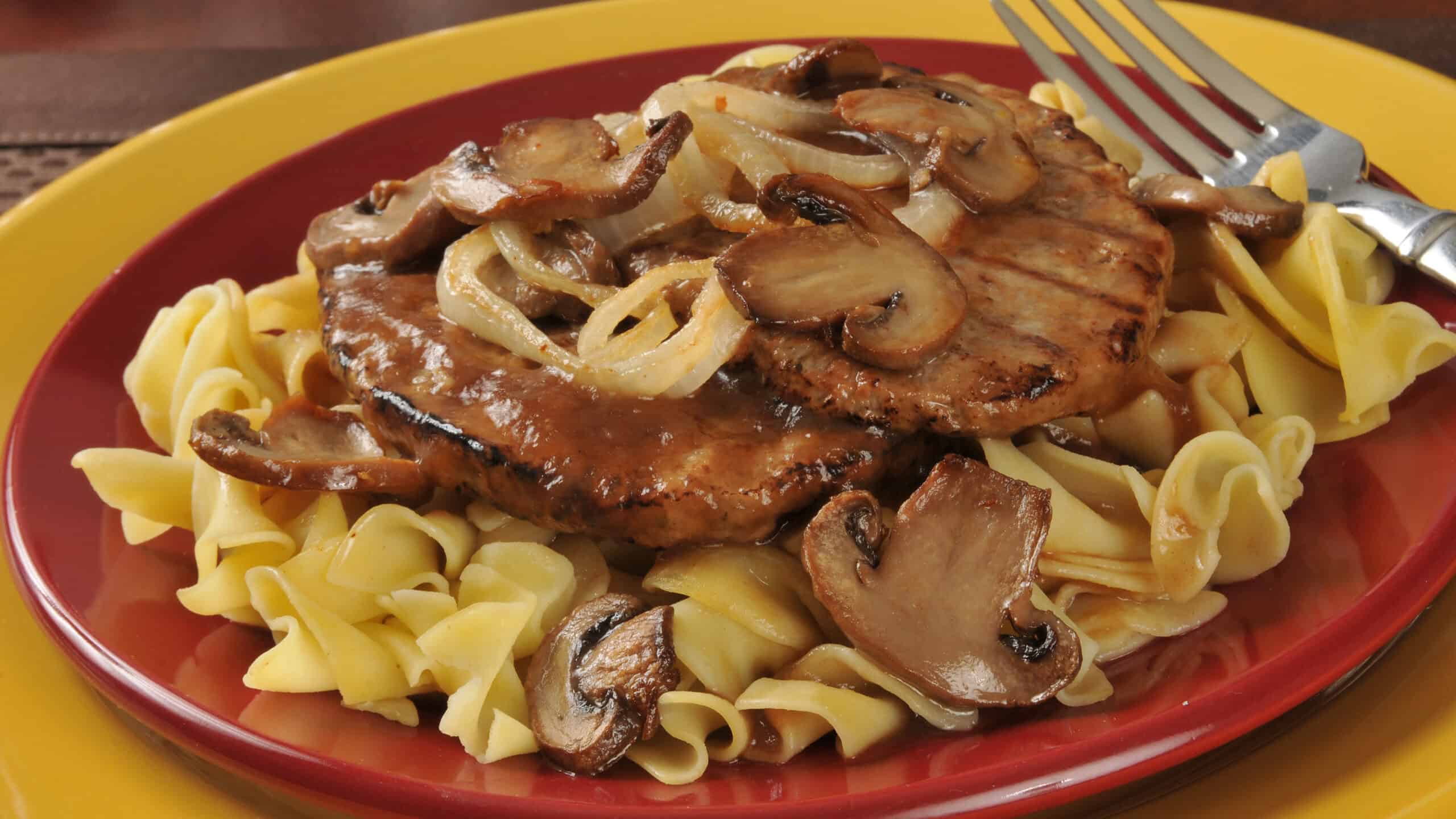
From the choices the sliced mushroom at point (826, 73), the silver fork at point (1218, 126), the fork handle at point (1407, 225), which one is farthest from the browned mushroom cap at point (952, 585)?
the silver fork at point (1218, 126)

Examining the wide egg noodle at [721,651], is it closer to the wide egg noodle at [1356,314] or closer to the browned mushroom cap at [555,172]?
the browned mushroom cap at [555,172]

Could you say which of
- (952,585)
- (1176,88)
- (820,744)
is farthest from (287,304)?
(1176,88)

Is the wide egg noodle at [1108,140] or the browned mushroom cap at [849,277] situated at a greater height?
the browned mushroom cap at [849,277]

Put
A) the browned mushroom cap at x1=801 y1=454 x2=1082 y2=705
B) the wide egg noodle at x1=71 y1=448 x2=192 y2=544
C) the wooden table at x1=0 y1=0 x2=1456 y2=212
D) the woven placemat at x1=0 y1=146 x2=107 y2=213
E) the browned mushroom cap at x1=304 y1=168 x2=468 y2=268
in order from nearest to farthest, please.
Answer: the browned mushroom cap at x1=801 y1=454 x2=1082 y2=705 < the wide egg noodle at x1=71 y1=448 x2=192 y2=544 < the browned mushroom cap at x1=304 y1=168 x2=468 y2=268 < the woven placemat at x1=0 y1=146 x2=107 y2=213 < the wooden table at x1=0 y1=0 x2=1456 y2=212

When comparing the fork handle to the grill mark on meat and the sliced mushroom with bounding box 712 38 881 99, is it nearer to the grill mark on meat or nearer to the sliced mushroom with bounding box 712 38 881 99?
the grill mark on meat

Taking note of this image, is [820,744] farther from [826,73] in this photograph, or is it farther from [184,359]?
[184,359]

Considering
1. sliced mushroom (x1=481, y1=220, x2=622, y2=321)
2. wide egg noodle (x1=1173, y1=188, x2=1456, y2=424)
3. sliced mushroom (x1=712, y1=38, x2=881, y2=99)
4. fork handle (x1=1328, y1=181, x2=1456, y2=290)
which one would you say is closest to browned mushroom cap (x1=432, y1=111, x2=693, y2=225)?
sliced mushroom (x1=481, y1=220, x2=622, y2=321)

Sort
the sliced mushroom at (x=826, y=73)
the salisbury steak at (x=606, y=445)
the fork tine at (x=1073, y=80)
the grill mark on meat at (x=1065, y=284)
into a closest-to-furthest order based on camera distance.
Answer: the salisbury steak at (x=606, y=445) < the grill mark on meat at (x=1065, y=284) < the sliced mushroom at (x=826, y=73) < the fork tine at (x=1073, y=80)
